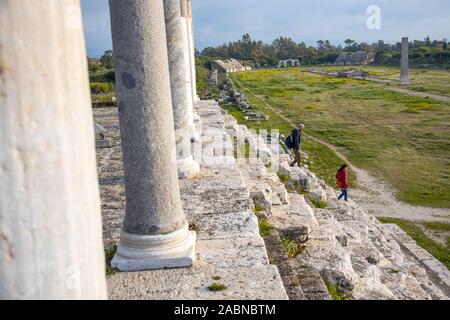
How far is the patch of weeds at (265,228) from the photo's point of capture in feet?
20.6

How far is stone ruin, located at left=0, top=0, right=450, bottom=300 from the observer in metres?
1.89

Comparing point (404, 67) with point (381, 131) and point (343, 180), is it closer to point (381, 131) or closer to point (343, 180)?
point (381, 131)

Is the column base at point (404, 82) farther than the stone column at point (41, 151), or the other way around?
the column base at point (404, 82)

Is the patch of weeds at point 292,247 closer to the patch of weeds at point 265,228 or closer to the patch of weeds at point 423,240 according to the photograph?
the patch of weeds at point 265,228

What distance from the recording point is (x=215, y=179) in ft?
25.1

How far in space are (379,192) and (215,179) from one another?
790cm

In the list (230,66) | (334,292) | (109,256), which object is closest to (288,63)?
(230,66)

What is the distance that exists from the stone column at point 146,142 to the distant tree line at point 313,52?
238ft

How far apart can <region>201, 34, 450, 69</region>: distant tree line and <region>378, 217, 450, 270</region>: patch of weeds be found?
6481 cm

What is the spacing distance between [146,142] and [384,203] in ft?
32.8

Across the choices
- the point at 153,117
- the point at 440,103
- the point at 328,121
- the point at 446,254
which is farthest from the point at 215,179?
the point at 440,103

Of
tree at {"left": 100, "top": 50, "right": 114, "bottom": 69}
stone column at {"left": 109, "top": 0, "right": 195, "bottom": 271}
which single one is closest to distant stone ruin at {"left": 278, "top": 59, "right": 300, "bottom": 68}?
tree at {"left": 100, "top": 50, "right": 114, "bottom": 69}

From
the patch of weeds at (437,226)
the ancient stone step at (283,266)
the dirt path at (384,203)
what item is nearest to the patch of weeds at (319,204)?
the dirt path at (384,203)

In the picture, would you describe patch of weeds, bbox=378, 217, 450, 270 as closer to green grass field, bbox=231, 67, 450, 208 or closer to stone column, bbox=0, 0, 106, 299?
green grass field, bbox=231, 67, 450, 208
